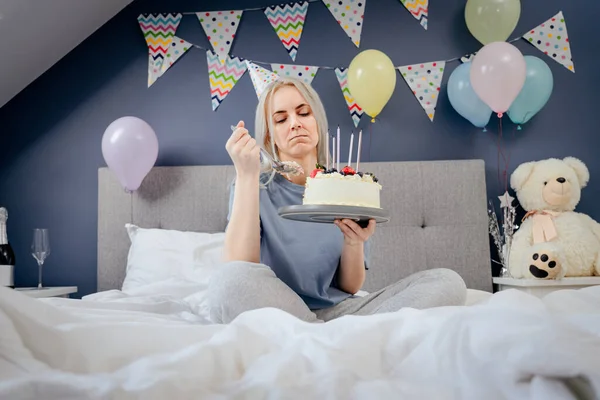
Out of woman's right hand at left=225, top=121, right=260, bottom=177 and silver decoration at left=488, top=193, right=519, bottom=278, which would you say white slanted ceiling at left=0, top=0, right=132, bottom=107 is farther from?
silver decoration at left=488, top=193, right=519, bottom=278

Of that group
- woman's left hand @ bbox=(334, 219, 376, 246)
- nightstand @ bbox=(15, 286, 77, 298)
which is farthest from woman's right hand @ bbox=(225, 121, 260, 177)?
nightstand @ bbox=(15, 286, 77, 298)

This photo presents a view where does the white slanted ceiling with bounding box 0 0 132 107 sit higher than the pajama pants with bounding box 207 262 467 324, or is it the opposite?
the white slanted ceiling with bounding box 0 0 132 107

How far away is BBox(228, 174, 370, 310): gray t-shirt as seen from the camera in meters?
1.47

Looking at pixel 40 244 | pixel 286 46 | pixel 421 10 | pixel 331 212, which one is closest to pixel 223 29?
pixel 286 46

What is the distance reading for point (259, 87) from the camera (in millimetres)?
2795

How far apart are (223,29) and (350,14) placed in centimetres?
68

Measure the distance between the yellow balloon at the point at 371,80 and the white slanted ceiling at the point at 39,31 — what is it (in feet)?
4.50

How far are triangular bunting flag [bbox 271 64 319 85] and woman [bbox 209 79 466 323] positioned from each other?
995 millimetres

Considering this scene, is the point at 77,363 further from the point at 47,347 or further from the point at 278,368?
the point at 278,368

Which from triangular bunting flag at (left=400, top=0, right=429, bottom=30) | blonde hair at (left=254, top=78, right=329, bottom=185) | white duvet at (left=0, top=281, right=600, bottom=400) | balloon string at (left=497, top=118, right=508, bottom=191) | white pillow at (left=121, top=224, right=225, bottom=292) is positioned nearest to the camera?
white duvet at (left=0, top=281, right=600, bottom=400)

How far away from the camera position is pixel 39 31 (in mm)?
2658

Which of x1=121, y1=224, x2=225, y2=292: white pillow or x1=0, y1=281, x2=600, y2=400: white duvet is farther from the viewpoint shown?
x1=121, y1=224, x2=225, y2=292: white pillow

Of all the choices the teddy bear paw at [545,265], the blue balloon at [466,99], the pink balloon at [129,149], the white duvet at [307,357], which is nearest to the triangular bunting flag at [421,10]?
the blue balloon at [466,99]

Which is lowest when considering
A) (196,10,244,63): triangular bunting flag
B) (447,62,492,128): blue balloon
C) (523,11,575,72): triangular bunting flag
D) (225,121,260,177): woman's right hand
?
(225,121,260,177): woman's right hand
